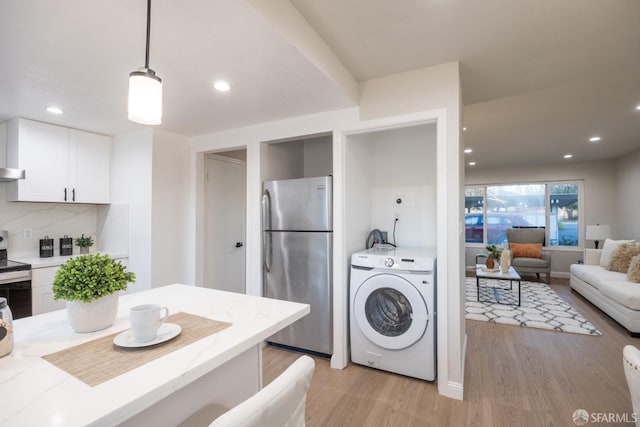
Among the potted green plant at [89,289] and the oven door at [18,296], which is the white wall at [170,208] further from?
the potted green plant at [89,289]

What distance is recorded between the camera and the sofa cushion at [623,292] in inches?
126

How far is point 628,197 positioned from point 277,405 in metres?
7.62

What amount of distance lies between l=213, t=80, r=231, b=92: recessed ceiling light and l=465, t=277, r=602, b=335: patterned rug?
3.84 m

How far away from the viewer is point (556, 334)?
338 centimetres

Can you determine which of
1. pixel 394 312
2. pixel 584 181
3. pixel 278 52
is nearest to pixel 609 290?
pixel 394 312

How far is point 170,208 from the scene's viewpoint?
10.5 ft

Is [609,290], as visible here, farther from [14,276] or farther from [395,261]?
[14,276]

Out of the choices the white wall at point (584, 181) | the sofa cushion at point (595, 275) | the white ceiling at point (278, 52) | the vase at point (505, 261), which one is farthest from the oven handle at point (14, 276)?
the white wall at point (584, 181)

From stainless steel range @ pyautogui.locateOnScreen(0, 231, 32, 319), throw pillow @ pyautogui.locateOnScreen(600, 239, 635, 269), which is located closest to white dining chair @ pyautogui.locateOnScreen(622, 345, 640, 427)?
stainless steel range @ pyautogui.locateOnScreen(0, 231, 32, 319)

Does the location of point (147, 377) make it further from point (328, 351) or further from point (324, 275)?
point (328, 351)

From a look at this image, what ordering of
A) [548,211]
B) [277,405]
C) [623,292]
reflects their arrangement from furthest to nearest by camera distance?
[548,211]
[623,292]
[277,405]

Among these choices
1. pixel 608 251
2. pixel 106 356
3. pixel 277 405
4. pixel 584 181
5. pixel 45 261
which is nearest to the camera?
pixel 277 405

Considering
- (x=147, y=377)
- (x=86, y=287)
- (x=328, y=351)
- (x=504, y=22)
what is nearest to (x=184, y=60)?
(x=86, y=287)

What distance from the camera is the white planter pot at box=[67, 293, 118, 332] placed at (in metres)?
1.05
